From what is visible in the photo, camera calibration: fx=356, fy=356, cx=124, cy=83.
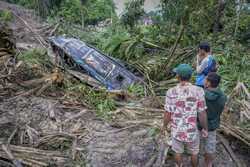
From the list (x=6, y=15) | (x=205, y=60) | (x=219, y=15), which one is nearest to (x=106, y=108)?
(x=205, y=60)

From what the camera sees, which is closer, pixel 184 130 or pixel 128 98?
pixel 184 130

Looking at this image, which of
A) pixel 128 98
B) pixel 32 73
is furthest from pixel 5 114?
pixel 128 98

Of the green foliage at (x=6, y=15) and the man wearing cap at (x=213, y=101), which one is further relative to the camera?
the green foliage at (x=6, y=15)

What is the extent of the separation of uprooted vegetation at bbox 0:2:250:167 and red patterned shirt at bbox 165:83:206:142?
97 centimetres

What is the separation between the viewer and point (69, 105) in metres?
7.21

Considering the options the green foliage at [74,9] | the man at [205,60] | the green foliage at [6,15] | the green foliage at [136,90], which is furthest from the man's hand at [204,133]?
the green foliage at [74,9]

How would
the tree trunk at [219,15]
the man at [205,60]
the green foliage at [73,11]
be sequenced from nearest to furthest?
the man at [205,60] → the tree trunk at [219,15] → the green foliage at [73,11]

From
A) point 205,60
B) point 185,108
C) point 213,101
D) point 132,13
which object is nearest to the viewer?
point 185,108

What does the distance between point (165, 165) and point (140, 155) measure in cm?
43

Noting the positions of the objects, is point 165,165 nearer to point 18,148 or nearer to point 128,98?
point 18,148

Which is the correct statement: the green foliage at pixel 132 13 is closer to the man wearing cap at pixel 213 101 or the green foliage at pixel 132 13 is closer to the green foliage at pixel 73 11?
the green foliage at pixel 73 11

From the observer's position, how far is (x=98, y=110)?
23.4 ft

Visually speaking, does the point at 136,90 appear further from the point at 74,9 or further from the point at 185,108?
the point at 74,9

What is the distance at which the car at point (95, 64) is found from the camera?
28.5 ft
